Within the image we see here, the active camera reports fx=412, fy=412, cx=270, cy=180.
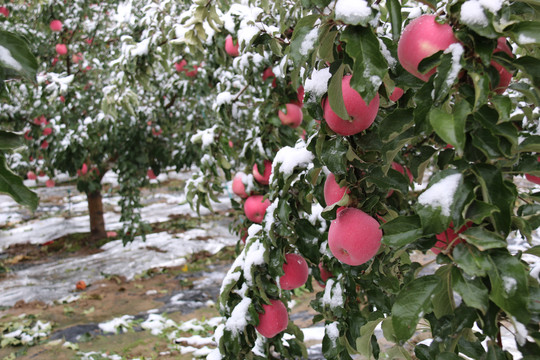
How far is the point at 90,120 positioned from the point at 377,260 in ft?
14.2

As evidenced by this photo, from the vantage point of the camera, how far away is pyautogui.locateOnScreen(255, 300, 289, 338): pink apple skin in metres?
1.32

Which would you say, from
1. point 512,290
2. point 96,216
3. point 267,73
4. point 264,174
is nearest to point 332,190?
point 512,290

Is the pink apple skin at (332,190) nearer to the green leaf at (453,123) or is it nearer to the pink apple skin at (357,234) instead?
the pink apple skin at (357,234)

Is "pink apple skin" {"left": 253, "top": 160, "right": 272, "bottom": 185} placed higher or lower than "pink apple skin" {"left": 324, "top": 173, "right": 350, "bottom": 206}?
lower

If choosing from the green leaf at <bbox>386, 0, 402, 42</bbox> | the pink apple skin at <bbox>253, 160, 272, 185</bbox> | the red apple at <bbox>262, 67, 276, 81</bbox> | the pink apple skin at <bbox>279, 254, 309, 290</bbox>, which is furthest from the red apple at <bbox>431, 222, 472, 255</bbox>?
the red apple at <bbox>262, 67, 276, 81</bbox>

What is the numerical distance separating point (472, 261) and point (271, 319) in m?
0.90

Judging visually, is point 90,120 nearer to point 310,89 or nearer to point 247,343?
point 247,343

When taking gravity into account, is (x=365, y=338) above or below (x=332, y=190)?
below

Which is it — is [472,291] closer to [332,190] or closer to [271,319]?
[332,190]

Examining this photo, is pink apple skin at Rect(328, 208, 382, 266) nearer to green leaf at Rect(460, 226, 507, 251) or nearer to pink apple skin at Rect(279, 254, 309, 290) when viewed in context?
green leaf at Rect(460, 226, 507, 251)

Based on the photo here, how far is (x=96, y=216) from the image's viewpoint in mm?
6453

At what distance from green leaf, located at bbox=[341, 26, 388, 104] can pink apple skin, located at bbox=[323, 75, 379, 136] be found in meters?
0.17

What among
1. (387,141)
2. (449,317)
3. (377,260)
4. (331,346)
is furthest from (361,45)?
(331,346)

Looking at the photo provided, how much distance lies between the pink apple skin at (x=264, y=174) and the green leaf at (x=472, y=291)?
4.05ft
